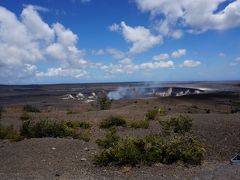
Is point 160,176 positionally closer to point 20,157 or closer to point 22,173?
point 22,173

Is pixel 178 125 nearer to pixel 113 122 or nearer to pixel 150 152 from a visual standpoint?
pixel 113 122

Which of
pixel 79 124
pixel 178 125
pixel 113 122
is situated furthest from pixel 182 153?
pixel 79 124

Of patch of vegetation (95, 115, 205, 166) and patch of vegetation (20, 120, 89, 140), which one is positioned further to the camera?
patch of vegetation (20, 120, 89, 140)

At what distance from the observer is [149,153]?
10.3 meters

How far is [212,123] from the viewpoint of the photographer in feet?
56.1

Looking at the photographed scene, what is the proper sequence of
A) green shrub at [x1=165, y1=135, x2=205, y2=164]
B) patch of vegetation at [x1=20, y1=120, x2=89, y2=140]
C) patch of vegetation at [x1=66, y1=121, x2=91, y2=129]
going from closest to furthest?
green shrub at [x1=165, y1=135, x2=205, y2=164] < patch of vegetation at [x1=20, y1=120, x2=89, y2=140] < patch of vegetation at [x1=66, y1=121, x2=91, y2=129]

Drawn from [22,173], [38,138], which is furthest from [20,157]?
[38,138]

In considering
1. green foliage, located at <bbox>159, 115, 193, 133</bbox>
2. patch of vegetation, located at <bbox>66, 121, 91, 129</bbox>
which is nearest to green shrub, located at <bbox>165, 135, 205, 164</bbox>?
green foliage, located at <bbox>159, 115, 193, 133</bbox>

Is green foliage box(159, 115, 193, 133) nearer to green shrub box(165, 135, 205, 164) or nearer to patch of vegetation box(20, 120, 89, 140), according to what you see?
patch of vegetation box(20, 120, 89, 140)

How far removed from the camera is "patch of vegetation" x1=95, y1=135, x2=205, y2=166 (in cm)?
1014

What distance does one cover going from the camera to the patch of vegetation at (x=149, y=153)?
10.1m

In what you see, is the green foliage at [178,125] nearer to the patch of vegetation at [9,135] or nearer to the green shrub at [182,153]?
the green shrub at [182,153]

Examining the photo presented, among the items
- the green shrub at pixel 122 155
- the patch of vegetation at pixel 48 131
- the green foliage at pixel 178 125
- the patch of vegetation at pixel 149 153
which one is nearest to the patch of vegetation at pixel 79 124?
the patch of vegetation at pixel 48 131

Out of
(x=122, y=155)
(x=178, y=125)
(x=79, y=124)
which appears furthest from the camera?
(x=79, y=124)
